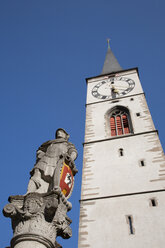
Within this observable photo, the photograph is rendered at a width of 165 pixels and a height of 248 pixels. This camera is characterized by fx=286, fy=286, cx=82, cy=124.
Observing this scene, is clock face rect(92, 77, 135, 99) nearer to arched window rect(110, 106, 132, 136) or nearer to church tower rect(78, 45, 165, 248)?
church tower rect(78, 45, 165, 248)

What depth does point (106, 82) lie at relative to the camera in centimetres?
2195

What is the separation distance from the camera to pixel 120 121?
1689cm

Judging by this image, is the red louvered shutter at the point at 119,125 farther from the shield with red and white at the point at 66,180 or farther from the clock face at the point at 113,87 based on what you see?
the shield with red and white at the point at 66,180

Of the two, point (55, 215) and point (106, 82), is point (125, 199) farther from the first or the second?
point (106, 82)

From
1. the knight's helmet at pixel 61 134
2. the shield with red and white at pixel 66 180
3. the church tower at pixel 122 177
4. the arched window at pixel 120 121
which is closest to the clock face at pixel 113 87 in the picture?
the church tower at pixel 122 177

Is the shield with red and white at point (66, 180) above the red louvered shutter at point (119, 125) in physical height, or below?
below

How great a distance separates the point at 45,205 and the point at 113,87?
17.2 m

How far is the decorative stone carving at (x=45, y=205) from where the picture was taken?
343 centimetres

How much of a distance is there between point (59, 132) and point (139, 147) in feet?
29.3

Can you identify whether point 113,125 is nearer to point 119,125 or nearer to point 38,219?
point 119,125

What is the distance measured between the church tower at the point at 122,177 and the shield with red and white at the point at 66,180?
609cm

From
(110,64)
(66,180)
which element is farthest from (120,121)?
(66,180)

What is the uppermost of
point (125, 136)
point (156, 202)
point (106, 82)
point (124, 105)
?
point (106, 82)

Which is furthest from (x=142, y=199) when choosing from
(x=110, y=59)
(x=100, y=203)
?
(x=110, y=59)
